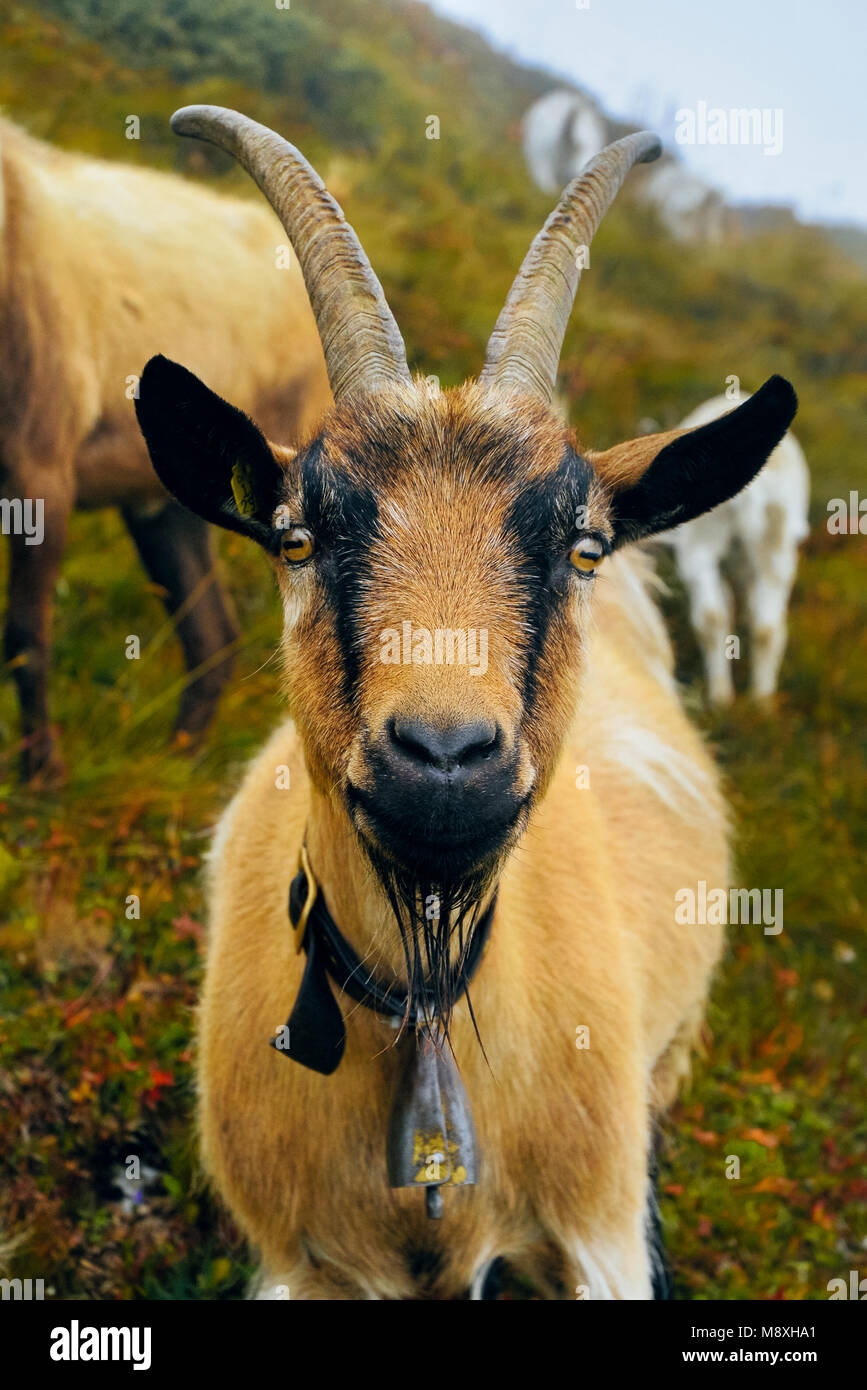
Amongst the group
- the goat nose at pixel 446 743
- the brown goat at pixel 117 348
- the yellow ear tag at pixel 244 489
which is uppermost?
the brown goat at pixel 117 348

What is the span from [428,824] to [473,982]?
734 millimetres

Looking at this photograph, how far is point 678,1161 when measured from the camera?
13.9 feet

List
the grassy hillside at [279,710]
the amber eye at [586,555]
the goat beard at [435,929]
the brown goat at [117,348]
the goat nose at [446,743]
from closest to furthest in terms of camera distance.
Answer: the goat nose at [446,743]
the goat beard at [435,929]
the amber eye at [586,555]
the grassy hillside at [279,710]
the brown goat at [117,348]

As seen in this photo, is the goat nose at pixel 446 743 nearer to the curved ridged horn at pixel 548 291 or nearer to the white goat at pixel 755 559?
the curved ridged horn at pixel 548 291

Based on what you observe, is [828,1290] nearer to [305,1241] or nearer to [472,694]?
[305,1241]

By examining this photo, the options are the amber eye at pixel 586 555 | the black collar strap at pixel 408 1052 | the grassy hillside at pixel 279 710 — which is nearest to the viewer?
the amber eye at pixel 586 555

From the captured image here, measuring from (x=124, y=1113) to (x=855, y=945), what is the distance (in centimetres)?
369

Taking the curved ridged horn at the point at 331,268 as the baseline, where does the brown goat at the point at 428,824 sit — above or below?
below

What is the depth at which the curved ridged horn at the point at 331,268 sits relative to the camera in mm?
2434

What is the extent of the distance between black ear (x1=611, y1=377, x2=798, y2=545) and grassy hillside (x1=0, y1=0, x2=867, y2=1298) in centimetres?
240

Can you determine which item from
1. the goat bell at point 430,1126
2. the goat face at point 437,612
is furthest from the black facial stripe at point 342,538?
the goat bell at point 430,1126

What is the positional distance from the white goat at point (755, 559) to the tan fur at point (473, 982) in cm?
441

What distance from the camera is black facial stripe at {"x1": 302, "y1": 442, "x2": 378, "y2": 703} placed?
210cm
